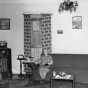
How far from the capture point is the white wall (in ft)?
21.1

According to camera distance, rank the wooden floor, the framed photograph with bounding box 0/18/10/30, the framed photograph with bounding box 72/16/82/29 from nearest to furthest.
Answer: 1. the wooden floor
2. the framed photograph with bounding box 72/16/82/29
3. the framed photograph with bounding box 0/18/10/30

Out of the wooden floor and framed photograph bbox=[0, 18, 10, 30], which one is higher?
framed photograph bbox=[0, 18, 10, 30]

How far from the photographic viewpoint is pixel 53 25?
653 cm

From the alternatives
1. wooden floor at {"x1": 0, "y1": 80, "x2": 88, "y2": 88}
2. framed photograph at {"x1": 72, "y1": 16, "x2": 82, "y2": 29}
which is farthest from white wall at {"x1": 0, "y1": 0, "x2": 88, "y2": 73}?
wooden floor at {"x1": 0, "y1": 80, "x2": 88, "y2": 88}

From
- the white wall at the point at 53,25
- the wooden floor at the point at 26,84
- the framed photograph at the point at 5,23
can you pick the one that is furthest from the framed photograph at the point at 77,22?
the framed photograph at the point at 5,23

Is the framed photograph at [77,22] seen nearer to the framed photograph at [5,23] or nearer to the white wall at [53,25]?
the white wall at [53,25]

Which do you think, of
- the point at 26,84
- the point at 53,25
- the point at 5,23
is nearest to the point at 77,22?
the point at 53,25

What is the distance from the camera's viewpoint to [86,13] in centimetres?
636

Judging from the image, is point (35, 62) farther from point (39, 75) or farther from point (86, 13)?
point (86, 13)

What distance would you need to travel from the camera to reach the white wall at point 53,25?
6445 millimetres

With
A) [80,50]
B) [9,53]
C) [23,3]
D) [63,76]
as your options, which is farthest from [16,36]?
[63,76]

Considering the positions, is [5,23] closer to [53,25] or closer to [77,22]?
[53,25]

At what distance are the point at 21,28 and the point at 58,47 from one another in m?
1.43

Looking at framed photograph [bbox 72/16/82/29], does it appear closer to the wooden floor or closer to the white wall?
the white wall
